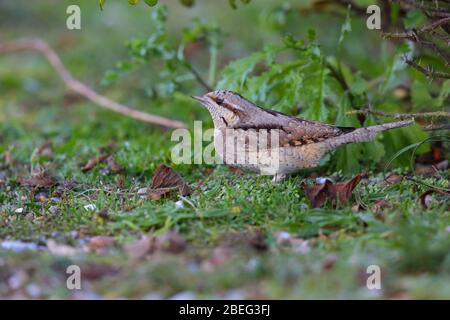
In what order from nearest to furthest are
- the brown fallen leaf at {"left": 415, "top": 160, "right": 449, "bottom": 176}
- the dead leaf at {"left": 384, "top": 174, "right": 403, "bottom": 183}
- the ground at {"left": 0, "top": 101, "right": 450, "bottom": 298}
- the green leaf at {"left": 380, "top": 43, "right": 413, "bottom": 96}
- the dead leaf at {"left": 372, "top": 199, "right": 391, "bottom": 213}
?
the ground at {"left": 0, "top": 101, "right": 450, "bottom": 298}, the dead leaf at {"left": 372, "top": 199, "right": 391, "bottom": 213}, the dead leaf at {"left": 384, "top": 174, "right": 403, "bottom": 183}, the brown fallen leaf at {"left": 415, "top": 160, "right": 449, "bottom": 176}, the green leaf at {"left": 380, "top": 43, "right": 413, "bottom": 96}

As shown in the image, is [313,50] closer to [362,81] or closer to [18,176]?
[362,81]

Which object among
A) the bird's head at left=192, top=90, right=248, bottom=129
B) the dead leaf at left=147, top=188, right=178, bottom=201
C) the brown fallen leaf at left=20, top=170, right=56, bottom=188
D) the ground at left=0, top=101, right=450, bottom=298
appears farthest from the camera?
the brown fallen leaf at left=20, top=170, right=56, bottom=188

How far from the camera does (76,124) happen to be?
8328 millimetres

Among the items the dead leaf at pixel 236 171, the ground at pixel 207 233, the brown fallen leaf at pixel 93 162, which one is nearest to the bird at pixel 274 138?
the ground at pixel 207 233

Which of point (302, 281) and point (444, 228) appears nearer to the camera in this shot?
point (302, 281)

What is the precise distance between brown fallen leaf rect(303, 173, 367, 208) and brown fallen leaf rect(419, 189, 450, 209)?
1.57ft

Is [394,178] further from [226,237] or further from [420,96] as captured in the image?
[226,237]

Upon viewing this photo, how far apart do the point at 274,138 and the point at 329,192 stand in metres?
0.68

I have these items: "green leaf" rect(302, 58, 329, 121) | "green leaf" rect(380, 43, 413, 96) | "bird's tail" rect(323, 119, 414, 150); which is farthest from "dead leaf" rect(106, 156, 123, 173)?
"green leaf" rect(380, 43, 413, 96)

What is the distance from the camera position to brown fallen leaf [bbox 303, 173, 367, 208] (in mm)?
4840

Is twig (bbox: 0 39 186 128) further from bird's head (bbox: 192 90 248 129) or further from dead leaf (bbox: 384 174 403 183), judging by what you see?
dead leaf (bbox: 384 174 403 183)

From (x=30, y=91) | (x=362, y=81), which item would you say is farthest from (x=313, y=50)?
(x=30, y=91)

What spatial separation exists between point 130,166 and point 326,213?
7.41 feet

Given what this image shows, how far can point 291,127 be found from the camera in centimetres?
536
